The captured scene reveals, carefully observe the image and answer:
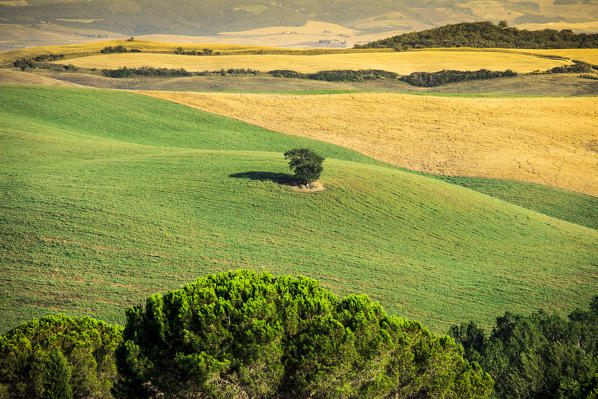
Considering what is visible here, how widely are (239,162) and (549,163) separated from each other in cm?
3732

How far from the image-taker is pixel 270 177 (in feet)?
133

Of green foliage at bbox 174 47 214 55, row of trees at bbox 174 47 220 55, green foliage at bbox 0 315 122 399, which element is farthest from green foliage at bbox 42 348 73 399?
green foliage at bbox 174 47 214 55

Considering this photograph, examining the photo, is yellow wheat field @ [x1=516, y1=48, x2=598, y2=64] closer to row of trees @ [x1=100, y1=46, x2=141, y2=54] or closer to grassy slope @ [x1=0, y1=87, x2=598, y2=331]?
grassy slope @ [x1=0, y1=87, x2=598, y2=331]

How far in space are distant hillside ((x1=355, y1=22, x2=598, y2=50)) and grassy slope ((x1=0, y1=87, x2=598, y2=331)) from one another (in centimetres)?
11634

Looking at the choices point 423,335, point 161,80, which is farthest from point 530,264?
point 161,80

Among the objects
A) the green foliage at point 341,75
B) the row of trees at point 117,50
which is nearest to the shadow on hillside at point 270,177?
the green foliage at point 341,75

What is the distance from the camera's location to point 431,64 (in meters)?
119

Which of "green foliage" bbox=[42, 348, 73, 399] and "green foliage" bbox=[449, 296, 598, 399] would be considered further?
"green foliage" bbox=[449, 296, 598, 399]

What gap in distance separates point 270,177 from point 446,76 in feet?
265

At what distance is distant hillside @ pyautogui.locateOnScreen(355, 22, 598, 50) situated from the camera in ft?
458

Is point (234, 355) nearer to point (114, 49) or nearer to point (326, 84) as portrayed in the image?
point (326, 84)

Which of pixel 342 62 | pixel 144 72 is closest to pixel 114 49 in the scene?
pixel 144 72

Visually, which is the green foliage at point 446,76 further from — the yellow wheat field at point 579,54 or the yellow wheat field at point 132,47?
the yellow wheat field at point 132,47

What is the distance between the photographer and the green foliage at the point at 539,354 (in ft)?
50.1
